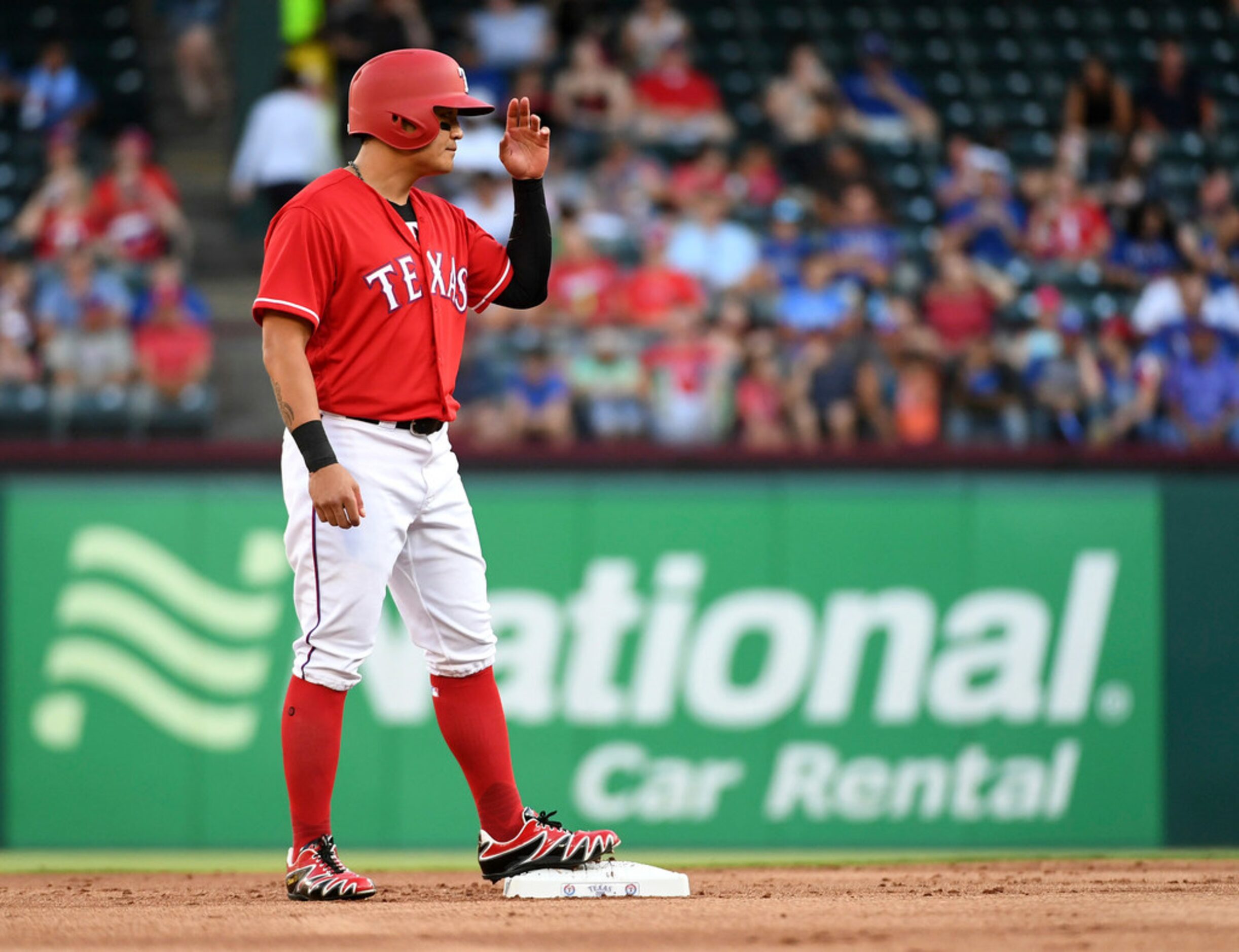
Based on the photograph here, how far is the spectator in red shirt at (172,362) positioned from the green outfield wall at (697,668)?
1.52 ft

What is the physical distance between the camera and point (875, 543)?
776 cm

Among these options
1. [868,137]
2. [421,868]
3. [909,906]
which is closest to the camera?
[909,906]

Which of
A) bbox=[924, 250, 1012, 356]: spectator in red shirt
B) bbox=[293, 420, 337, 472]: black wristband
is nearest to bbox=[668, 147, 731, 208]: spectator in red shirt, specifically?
bbox=[924, 250, 1012, 356]: spectator in red shirt

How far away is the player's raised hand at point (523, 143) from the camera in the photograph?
466cm

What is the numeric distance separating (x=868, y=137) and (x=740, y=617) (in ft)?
13.8

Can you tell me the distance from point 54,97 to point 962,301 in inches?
221

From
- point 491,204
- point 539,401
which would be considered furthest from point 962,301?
point 491,204

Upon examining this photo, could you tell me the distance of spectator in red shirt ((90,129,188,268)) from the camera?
370 inches

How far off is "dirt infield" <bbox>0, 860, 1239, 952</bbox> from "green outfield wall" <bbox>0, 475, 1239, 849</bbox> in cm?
232

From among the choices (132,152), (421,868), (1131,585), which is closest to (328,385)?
(421,868)

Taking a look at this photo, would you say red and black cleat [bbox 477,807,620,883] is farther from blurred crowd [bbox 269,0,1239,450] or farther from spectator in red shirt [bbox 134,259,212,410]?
spectator in red shirt [bbox 134,259,212,410]

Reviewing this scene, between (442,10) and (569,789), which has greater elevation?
(442,10)

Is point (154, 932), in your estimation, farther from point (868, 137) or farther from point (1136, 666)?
point (868, 137)

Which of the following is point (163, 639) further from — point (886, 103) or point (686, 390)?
point (886, 103)
